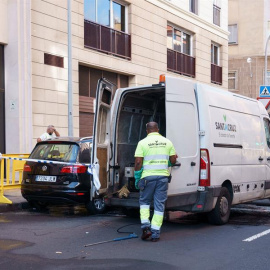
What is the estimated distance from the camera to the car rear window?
31.0 ft

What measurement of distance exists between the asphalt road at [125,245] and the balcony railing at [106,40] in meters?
9.19

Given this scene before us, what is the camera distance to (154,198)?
7.11m

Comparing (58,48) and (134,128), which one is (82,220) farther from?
(58,48)

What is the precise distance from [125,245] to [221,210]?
7.78ft

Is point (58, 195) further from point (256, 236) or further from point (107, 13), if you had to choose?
point (107, 13)

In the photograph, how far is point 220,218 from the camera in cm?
836

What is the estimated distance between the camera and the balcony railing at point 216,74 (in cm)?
2543

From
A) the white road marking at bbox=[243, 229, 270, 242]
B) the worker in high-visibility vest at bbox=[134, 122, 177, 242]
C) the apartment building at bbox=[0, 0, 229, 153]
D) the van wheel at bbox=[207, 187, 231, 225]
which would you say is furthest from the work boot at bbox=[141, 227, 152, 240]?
the apartment building at bbox=[0, 0, 229, 153]

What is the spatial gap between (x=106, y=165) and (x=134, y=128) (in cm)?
121

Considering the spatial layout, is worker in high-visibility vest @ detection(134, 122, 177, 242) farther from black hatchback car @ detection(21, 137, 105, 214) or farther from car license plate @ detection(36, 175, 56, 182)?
car license plate @ detection(36, 175, 56, 182)

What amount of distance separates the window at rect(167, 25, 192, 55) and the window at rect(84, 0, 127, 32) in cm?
333

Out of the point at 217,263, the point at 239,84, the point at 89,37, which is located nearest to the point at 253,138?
the point at 217,263

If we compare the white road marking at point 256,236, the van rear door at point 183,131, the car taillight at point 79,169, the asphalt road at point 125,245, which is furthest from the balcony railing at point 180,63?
the white road marking at point 256,236

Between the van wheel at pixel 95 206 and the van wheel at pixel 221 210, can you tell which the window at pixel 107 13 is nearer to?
the van wheel at pixel 95 206
